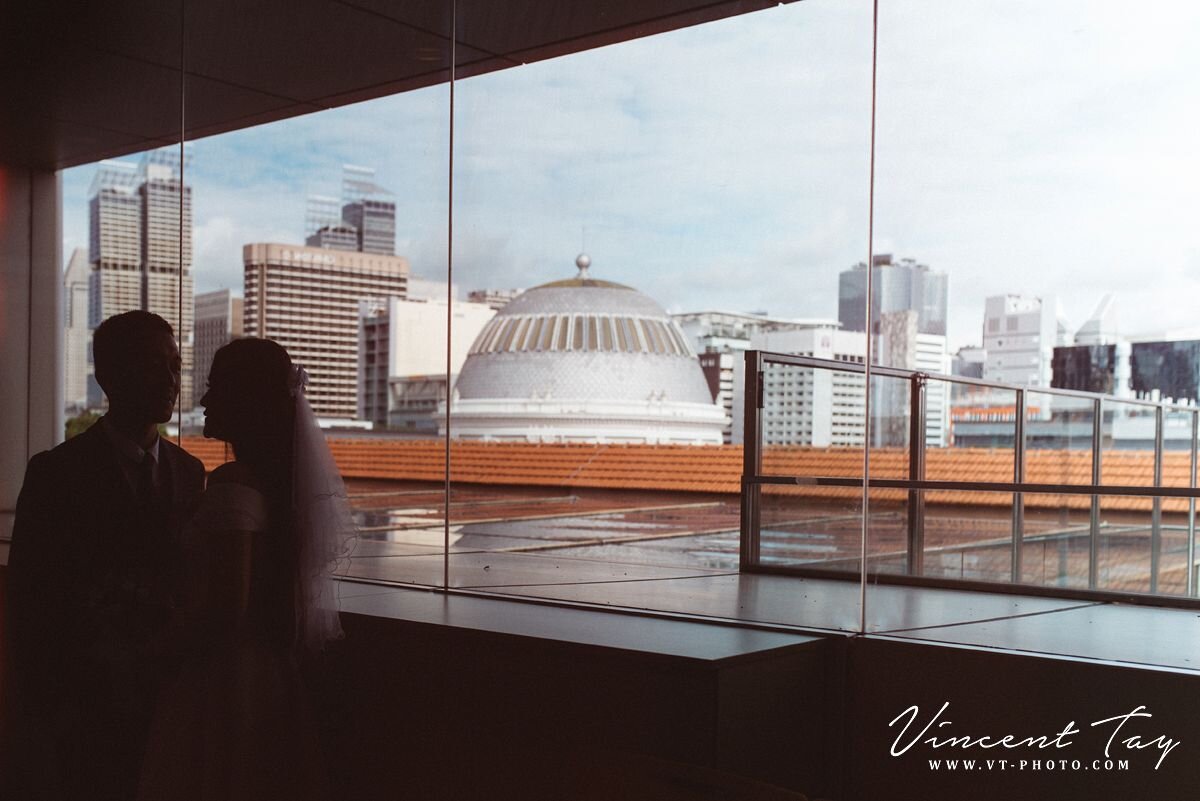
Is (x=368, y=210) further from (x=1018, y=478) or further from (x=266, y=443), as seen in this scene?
(x=1018, y=478)

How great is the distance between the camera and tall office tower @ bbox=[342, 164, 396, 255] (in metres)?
4.37

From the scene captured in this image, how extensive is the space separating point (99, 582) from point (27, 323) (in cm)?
296

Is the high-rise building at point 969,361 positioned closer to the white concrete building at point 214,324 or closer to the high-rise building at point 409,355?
the high-rise building at point 409,355

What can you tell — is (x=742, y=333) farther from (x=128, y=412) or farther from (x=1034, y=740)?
(x=128, y=412)

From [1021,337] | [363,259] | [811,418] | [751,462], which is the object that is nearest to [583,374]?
[751,462]

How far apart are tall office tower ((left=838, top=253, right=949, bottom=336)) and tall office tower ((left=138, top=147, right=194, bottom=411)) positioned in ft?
10.3

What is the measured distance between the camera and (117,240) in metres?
5.14

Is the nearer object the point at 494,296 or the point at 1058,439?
the point at 1058,439

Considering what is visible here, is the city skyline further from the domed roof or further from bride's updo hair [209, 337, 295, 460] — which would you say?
bride's updo hair [209, 337, 295, 460]

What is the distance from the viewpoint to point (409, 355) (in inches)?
170

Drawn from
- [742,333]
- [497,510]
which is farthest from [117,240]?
[742,333]

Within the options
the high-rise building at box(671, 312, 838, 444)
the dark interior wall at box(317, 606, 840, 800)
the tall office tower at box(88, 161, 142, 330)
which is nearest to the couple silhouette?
the dark interior wall at box(317, 606, 840, 800)

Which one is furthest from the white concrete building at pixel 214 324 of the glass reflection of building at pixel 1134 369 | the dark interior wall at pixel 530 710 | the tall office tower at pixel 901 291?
the glass reflection of building at pixel 1134 369

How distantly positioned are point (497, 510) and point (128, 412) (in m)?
1.91
